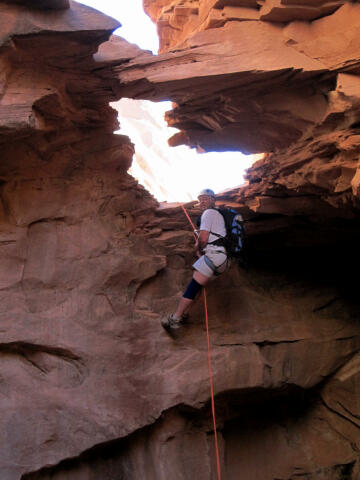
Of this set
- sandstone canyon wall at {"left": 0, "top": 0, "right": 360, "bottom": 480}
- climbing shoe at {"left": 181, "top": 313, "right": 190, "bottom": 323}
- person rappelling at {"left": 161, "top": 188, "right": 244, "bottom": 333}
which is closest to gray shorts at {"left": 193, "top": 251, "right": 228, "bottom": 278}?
person rappelling at {"left": 161, "top": 188, "right": 244, "bottom": 333}

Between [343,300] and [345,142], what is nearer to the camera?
[345,142]

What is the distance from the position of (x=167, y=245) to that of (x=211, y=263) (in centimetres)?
117

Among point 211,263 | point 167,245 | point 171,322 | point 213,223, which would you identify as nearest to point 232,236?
point 213,223

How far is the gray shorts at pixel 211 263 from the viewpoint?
5922mm

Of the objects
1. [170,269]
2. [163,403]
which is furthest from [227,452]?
[170,269]

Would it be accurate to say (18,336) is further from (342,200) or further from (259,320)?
(342,200)

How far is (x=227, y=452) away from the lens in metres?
6.57

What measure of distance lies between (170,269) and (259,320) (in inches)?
65.0

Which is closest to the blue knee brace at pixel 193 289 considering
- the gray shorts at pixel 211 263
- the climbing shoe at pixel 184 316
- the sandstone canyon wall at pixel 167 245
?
the gray shorts at pixel 211 263

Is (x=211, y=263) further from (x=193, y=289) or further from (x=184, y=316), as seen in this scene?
(x=184, y=316)

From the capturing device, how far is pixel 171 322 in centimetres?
608

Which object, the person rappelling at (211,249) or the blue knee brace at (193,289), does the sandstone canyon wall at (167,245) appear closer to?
the person rappelling at (211,249)

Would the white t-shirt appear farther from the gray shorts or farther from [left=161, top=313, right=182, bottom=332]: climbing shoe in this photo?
[left=161, top=313, right=182, bottom=332]: climbing shoe

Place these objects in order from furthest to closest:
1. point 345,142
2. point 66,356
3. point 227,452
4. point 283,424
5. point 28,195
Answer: point 283,424, point 227,452, point 28,195, point 66,356, point 345,142
